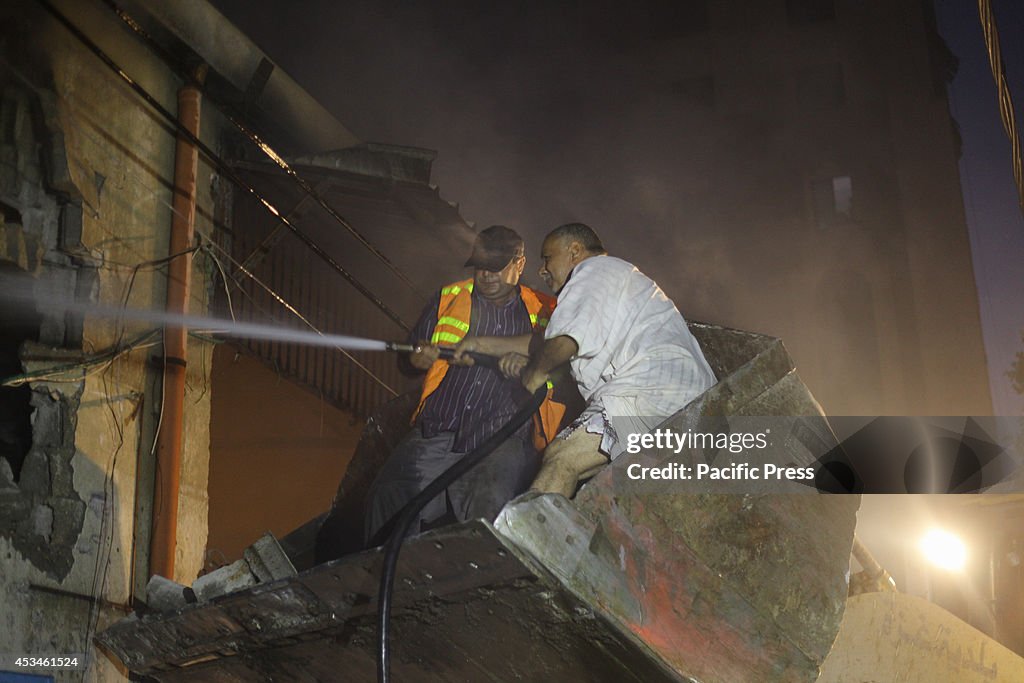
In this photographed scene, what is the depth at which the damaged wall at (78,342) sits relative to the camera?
6.20m

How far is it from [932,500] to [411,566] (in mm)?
7545

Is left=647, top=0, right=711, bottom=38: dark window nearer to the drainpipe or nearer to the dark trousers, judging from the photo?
the drainpipe

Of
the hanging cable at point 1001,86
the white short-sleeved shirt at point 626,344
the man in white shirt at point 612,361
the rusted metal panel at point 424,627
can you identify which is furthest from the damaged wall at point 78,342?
the hanging cable at point 1001,86

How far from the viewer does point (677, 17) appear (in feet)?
68.8

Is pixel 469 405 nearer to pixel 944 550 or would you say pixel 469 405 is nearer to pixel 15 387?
pixel 15 387

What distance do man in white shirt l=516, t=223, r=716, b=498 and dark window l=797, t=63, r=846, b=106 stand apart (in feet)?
56.1

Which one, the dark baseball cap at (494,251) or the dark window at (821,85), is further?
the dark window at (821,85)

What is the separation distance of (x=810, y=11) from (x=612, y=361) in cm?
1837

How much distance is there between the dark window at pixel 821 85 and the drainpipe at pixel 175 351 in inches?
577

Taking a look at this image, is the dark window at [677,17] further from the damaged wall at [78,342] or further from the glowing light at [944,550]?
the damaged wall at [78,342]

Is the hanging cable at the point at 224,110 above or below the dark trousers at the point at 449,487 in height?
above

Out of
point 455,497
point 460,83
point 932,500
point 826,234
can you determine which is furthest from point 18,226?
point 826,234

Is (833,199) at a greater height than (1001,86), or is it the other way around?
(833,199)

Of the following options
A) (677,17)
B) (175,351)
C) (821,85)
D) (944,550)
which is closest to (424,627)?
(175,351)
